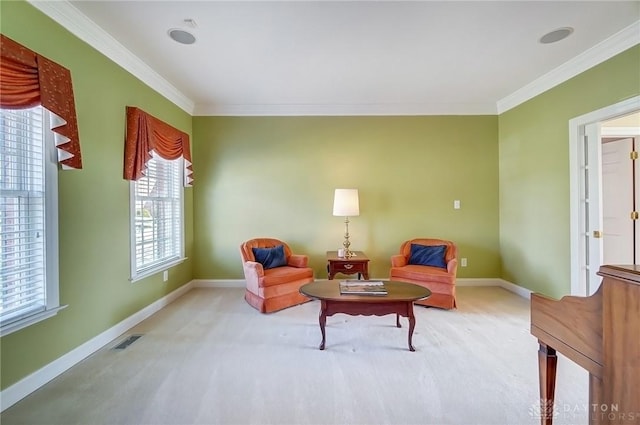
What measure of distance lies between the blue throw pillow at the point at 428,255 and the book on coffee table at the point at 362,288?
125 cm

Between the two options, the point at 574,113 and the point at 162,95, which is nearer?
the point at 574,113

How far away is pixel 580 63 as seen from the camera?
3.01 meters

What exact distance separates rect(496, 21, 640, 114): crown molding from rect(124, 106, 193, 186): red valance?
4515 millimetres

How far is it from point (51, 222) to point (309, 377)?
214 centimetres

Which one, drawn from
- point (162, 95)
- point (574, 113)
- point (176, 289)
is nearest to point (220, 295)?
point (176, 289)

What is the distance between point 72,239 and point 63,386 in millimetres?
1026

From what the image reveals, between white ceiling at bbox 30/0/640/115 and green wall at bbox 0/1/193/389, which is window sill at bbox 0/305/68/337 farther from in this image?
white ceiling at bbox 30/0/640/115

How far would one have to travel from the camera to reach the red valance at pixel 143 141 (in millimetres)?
2930

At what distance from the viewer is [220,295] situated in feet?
13.2

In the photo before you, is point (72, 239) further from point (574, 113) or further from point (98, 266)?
point (574, 113)

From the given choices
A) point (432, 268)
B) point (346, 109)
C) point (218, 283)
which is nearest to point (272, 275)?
point (218, 283)

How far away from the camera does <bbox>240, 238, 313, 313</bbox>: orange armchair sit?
335 cm

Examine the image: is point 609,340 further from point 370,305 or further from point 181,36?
point 181,36

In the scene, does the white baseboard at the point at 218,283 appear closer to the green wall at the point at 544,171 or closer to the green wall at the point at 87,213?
the green wall at the point at 87,213
